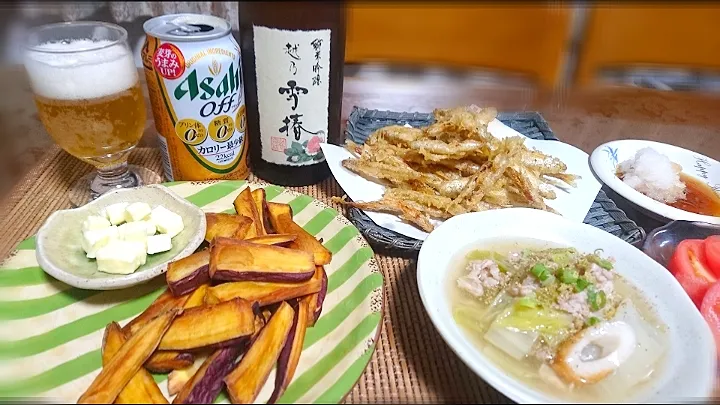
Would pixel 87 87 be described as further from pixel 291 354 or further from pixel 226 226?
pixel 291 354

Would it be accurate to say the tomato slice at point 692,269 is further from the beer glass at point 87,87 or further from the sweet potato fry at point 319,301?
the beer glass at point 87,87

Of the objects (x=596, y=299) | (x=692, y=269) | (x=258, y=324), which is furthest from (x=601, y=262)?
(x=258, y=324)

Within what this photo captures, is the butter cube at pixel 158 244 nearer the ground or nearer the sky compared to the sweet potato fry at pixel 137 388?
nearer the sky

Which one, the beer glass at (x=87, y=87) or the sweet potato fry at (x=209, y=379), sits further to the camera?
the beer glass at (x=87, y=87)

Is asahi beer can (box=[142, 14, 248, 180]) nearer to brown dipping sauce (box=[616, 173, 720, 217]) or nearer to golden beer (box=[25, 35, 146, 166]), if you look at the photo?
golden beer (box=[25, 35, 146, 166])

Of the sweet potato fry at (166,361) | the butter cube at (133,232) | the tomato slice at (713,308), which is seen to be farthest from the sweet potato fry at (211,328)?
the tomato slice at (713,308)

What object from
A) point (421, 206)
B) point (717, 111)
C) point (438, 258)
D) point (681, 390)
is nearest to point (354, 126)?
point (421, 206)

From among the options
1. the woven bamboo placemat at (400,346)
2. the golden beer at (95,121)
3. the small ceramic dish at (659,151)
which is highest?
the golden beer at (95,121)

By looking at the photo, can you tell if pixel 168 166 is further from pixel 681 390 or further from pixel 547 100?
pixel 547 100
